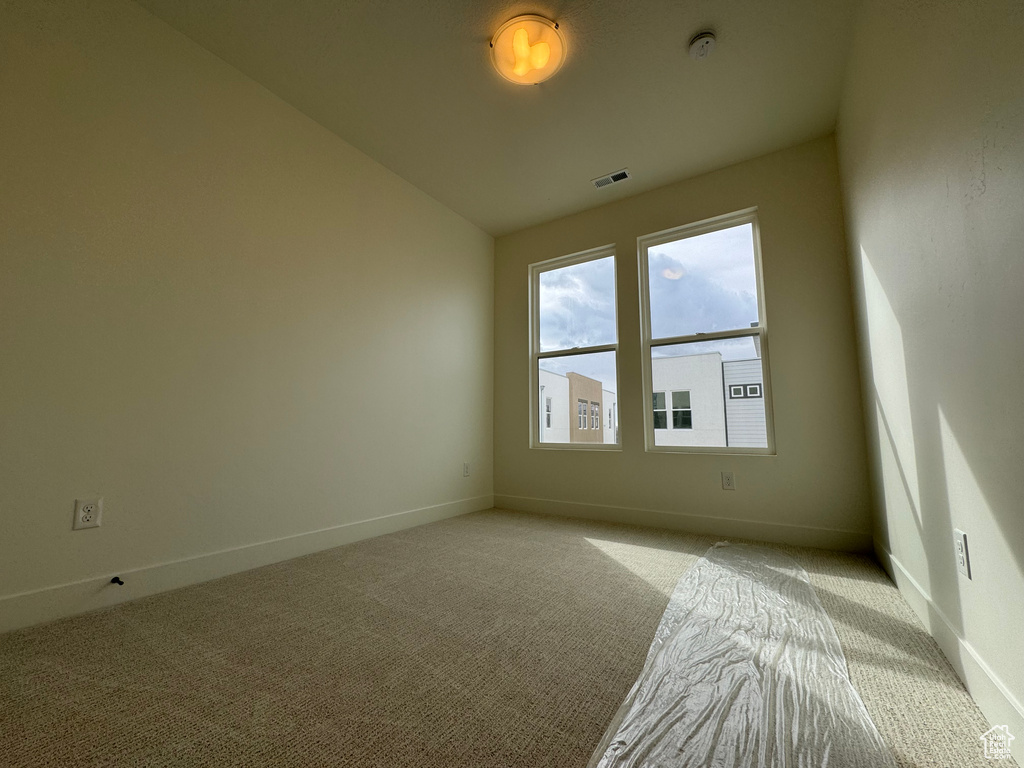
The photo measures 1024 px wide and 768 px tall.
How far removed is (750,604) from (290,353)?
2.57 meters

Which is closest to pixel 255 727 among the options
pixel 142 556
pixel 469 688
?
pixel 469 688

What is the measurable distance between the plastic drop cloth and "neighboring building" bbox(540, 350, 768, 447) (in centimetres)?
135

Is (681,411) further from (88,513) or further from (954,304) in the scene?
(88,513)

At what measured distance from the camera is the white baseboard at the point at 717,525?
8.27ft

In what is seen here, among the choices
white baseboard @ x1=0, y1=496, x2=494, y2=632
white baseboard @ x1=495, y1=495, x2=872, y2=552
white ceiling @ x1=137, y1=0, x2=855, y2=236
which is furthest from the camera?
white baseboard @ x1=495, y1=495, x2=872, y2=552

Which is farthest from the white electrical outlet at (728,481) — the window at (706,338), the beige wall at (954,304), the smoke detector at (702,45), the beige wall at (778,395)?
the smoke detector at (702,45)

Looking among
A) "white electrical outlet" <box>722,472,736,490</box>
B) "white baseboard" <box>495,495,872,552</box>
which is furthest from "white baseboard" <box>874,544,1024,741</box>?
"white electrical outlet" <box>722,472,736,490</box>

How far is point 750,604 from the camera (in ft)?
5.57

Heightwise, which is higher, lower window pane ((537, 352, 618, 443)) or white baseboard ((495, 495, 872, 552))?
lower window pane ((537, 352, 618, 443))

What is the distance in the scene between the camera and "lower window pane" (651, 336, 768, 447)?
2891 mm

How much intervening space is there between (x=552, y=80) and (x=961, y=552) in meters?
2.65

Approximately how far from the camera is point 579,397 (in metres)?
3.62

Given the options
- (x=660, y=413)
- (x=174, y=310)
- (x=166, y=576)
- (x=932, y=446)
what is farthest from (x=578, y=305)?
(x=166, y=576)

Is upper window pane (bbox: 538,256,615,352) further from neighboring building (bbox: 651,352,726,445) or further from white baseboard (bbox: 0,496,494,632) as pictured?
white baseboard (bbox: 0,496,494,632)
